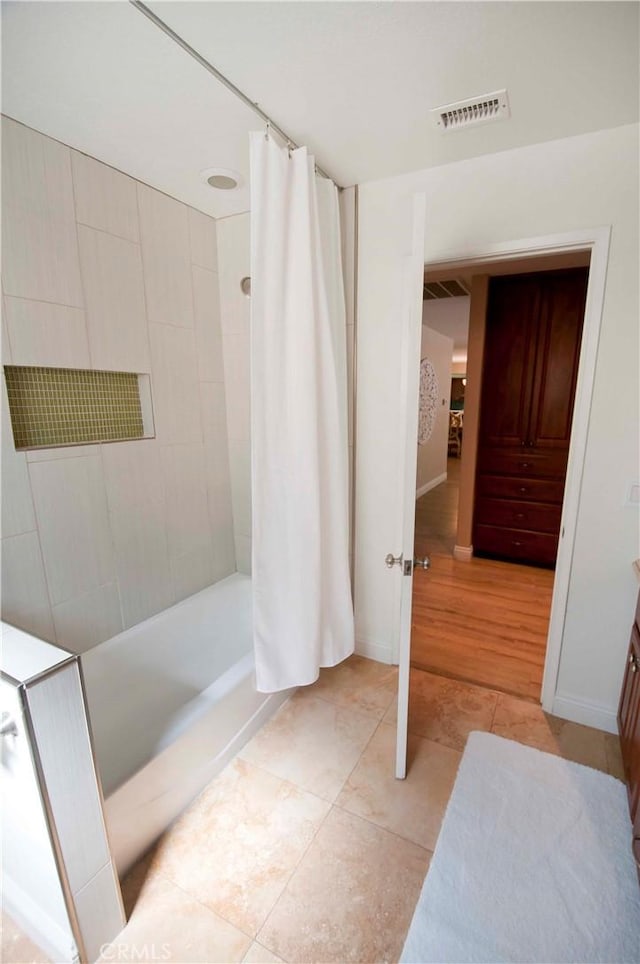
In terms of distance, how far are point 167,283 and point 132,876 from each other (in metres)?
2.37

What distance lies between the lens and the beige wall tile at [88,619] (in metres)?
1.73

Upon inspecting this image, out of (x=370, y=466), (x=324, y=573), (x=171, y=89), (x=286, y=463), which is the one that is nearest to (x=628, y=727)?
(x=324, y=573)

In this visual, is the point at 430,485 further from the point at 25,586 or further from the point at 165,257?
the point at 25,586

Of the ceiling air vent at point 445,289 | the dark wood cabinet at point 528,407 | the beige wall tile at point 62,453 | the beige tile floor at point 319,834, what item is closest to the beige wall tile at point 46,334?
the beige wall tile at point 62,453

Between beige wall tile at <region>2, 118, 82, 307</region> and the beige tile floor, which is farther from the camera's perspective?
beige wall tile at <region>2, 118, 82, 307</region>

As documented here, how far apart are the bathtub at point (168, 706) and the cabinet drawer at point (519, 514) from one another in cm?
225

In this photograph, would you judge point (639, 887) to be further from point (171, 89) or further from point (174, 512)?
point (171, 89)

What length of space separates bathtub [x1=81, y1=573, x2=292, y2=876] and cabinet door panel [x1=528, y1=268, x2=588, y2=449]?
8.57 feet

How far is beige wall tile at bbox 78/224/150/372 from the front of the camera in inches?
67.7

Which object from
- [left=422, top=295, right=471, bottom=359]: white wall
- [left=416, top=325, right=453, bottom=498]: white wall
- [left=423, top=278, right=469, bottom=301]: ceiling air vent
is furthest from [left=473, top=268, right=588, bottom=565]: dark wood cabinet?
[left=416, top=325, right=453, bottom=498]: white wall

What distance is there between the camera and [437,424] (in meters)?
6.46

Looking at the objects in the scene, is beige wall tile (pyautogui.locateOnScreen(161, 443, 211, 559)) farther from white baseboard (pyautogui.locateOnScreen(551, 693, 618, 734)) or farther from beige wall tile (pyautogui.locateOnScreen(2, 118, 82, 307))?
white baseboard (pyautogui.locateOnScreen(551, 693, 618, 734))

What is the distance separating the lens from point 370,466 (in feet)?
7.30

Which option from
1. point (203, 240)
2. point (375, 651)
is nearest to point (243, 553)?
point (375, 651)
